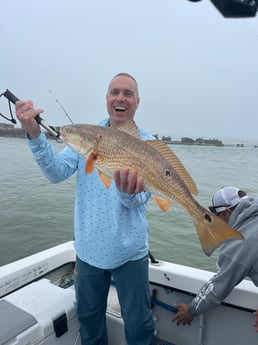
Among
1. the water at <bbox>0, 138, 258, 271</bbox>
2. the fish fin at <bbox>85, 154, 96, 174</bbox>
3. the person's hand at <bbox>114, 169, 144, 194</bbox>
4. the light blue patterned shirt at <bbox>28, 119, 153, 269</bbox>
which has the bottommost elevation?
the water at <bbox>0, 138, 258, 271</bbox>

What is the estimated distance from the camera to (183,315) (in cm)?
318

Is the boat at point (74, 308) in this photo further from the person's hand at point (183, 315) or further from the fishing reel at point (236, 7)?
the fishing reel at point (236, 7)

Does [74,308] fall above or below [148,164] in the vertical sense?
below

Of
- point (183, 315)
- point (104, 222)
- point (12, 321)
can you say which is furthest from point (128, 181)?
point (183, 315)

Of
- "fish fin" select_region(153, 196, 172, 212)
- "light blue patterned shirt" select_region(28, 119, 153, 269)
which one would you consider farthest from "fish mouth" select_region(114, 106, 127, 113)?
"fish fin" select_region(153, 196, 172, 212)

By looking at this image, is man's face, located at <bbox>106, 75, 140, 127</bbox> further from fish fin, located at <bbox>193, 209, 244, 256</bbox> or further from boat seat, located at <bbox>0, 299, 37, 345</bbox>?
boat seat, located at <bbox>0, 299, 37, 345</bbox>

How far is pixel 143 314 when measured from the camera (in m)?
2.72

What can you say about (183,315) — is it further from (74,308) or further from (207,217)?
(207,217)

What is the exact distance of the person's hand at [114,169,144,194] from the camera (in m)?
2.15

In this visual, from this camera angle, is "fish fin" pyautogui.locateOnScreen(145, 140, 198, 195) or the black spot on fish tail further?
"fish fin" pyautogui.locateOnScreen(145, 140, 198, 195)

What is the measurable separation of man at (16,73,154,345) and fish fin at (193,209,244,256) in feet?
1.88

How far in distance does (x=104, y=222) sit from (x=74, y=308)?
0.92 metres

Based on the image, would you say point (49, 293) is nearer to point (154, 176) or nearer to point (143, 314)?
point (143, 314)

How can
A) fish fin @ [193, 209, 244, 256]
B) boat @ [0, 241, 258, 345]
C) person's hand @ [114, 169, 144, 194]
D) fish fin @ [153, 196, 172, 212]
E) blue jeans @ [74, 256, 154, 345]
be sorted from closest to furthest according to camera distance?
fish fin @ [193, 209, 244, 256] < person's hand @ [114, 169, 144, 194] < fish fin @ [153, 196, 172, 212] < boat @ [0, 241, 258, 345] < blue jeans @ [74, 256, 154, 345]
